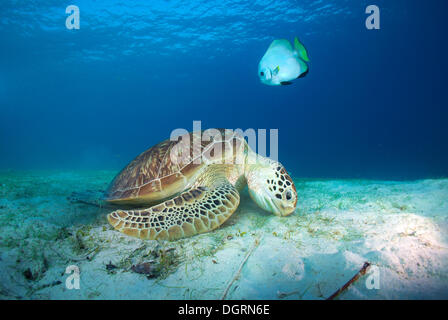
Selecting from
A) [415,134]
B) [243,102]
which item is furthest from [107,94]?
[415,134]

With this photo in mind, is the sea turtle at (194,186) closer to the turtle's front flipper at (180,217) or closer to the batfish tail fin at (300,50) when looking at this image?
the turtle's front flipper at (180,217)

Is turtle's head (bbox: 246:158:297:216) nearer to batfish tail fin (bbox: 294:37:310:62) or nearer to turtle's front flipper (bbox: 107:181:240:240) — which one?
turtle's front flipper (bbox: 107:181:240:240)

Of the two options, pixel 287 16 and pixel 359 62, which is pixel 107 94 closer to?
pixel 287 16

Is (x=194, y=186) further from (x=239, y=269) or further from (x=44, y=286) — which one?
(x=44, y=286)

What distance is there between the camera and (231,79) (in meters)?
51.1

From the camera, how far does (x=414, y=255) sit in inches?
62.4

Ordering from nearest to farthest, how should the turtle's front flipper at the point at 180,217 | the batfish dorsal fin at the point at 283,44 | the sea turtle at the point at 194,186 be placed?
the turtle's front flipper at the point at 180,217 < the sea turtle at the point at 194,186 < the batfish dorsal fin at the point at 283,44

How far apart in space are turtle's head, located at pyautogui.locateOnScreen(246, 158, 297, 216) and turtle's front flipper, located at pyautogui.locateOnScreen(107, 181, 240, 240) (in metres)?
0.44

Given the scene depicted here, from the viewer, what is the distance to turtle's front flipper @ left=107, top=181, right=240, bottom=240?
7.77ft

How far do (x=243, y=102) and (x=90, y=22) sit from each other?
54.5m

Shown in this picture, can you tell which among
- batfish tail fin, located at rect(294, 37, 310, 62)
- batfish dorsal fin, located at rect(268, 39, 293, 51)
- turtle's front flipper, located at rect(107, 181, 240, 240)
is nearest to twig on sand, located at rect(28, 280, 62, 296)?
turtle's front flipper, located at rect(107, 181, 240, 240)

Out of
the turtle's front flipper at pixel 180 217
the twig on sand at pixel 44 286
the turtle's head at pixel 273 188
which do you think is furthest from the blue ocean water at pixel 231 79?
the twig on sand at pixel 44 286

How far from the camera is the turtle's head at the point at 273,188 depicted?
2.86 meters

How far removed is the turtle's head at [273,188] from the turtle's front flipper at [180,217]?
0.44 m
